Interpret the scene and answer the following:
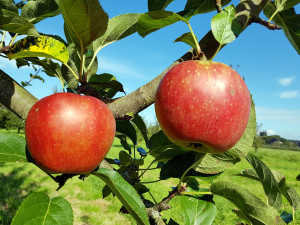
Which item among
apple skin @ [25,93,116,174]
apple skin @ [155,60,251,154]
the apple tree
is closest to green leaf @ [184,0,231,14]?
the apple tree

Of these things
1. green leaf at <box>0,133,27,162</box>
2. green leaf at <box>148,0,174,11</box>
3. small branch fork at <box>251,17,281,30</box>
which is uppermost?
green leaf at <box>148,0,174,11</box>

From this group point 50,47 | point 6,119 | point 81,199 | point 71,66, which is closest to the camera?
point 50,47

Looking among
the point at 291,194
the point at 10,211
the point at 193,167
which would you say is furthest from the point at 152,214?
the point at 10,211

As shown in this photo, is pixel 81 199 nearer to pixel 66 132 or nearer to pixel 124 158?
pixel 124 158

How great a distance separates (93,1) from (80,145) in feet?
1.03

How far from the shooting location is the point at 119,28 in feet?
2.49

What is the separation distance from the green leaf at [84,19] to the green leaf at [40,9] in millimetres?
313

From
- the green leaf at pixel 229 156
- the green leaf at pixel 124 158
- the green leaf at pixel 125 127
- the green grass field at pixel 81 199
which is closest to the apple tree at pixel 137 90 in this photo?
the green leaf at pixel 229 156

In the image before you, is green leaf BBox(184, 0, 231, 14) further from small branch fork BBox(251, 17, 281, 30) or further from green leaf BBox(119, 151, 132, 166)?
green leaf BBox(119, 151, 132, 166)

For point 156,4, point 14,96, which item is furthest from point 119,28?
point 14,96

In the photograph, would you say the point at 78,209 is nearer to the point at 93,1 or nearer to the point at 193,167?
the point at 193,167

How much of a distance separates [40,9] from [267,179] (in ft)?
3.14

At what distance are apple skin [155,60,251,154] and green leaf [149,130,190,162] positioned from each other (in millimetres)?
247

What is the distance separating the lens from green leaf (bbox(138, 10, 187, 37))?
55 cm
